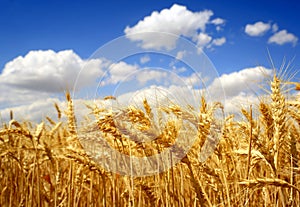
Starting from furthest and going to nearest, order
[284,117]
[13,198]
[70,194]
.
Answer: [13,198] → [70,194] → [284,117]

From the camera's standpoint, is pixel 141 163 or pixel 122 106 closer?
pixel 122 106

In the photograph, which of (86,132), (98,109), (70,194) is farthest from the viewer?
(70,194)

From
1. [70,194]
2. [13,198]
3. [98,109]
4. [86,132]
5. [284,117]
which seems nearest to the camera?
[284,117]

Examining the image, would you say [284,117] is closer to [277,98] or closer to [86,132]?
[277,98]

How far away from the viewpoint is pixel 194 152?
227 centimetres

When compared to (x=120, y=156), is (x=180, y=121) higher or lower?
higher

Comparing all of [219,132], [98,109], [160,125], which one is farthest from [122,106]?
[219,132]

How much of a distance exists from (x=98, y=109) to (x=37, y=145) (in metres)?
0.63

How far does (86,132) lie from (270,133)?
1347 mm

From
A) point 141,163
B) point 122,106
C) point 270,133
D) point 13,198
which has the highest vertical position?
point 122,106

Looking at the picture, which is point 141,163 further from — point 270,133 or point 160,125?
point 270,133

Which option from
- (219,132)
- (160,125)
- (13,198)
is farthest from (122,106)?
(13,198)

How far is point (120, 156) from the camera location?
9.84ft

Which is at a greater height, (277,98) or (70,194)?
(277,98)
